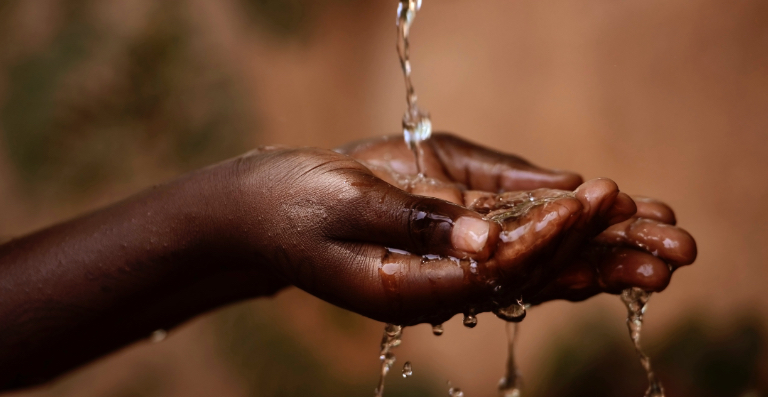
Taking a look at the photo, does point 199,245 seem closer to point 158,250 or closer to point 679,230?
point 158,250

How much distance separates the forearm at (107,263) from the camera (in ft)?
3.49

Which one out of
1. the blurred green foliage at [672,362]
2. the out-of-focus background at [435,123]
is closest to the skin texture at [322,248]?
the out-of-focus background at [435,123]

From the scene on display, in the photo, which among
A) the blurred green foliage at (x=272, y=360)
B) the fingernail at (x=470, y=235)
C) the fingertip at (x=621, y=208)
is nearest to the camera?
the fingernail at (x=470, y=235)

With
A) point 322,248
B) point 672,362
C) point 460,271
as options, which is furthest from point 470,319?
point 672,362

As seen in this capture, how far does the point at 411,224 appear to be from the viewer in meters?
0.83

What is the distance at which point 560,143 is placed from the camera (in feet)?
9.86

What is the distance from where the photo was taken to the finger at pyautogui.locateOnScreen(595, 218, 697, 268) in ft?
3.57

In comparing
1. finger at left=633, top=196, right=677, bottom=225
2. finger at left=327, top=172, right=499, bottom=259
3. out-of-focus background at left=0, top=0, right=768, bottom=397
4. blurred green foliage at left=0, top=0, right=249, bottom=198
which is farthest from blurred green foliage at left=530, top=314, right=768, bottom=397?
blurred green foliage at left=0, top=0, right=249, bottom=198

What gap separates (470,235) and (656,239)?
0.53 m

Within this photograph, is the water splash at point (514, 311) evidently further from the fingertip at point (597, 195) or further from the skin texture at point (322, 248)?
the fingertip at point (597, 195)

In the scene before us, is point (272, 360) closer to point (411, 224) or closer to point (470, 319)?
point (470, 319)

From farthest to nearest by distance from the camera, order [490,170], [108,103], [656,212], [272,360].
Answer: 1. [272,360]
2. [108,103]
3. [490,170]
4. [656,212]

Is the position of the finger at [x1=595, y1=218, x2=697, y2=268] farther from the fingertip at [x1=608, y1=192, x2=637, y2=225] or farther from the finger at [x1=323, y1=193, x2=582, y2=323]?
the finger at [x1=323, y1=193, x2=582, y2=323]

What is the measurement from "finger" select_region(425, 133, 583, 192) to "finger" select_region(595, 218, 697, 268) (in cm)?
20
